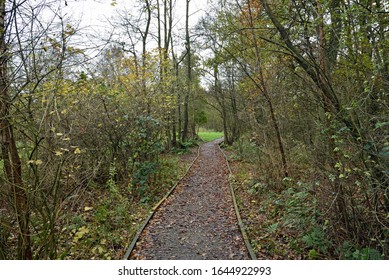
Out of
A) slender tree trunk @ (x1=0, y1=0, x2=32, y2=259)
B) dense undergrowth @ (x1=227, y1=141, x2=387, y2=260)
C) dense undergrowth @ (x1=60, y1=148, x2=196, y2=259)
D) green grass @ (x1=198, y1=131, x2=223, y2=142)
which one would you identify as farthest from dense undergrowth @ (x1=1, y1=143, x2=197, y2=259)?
green grass @ (x1=198, y1=131, x2=223, y2=142)

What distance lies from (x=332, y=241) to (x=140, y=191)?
5449 mm

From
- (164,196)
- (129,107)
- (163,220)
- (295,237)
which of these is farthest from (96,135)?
(295,237)

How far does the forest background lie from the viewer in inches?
124

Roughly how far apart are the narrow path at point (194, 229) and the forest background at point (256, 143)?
0.43 meters

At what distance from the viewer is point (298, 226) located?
4.90 meters

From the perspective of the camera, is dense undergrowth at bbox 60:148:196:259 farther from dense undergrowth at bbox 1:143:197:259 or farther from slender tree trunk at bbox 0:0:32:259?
slender tree trunk at bbox 0:0:32:259

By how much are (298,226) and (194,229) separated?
221 cm

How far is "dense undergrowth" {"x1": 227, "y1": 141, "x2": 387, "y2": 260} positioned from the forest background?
3cm

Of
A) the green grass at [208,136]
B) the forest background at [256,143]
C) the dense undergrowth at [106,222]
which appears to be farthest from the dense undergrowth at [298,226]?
the green grass at [208,136]

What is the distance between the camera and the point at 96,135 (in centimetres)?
779

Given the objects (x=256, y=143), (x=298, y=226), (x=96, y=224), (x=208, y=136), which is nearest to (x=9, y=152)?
(x=96, y=224)

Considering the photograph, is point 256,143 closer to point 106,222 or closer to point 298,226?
point 298,226

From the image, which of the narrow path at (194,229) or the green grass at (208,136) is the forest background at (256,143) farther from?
the green grass at (208,136)

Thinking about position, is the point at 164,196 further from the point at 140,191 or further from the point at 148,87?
the point at 148,87
